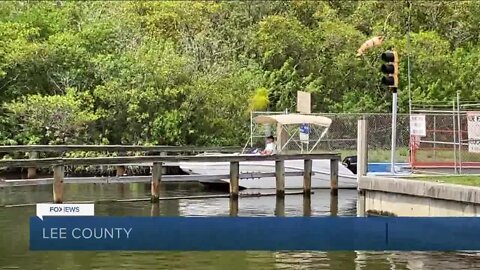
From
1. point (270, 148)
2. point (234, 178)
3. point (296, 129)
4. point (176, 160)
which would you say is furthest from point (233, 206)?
point (296, 129)

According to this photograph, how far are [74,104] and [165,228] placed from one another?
2269 centimetres

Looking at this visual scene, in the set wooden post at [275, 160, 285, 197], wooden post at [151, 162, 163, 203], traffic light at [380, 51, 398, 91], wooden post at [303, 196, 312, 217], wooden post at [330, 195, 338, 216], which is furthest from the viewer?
wooden post at [275, 160, 285, 197]

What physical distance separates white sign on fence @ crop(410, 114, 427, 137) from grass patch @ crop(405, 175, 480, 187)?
257 centimetres

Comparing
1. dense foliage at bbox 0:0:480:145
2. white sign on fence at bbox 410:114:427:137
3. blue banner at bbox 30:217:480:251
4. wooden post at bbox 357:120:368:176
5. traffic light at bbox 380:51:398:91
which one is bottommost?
blue banner at bbox 30:217:480:251

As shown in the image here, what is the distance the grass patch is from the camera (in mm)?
18591

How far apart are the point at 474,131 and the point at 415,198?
3.43 m

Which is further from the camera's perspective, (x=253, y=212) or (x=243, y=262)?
(x=253, y=212)

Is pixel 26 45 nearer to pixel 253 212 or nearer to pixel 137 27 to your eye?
pixel 137 27

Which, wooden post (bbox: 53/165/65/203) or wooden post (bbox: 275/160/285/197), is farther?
wooden post (bbox: 275/160/285/197)

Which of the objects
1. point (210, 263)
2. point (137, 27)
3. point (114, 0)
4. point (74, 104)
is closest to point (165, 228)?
point (210, 263)

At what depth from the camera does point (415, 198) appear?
60.6 feet

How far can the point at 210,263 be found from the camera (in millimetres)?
14891

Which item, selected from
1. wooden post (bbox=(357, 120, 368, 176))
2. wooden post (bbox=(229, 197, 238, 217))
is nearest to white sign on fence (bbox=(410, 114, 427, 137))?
wooden post (bbox=(357, 120, 368, 176))

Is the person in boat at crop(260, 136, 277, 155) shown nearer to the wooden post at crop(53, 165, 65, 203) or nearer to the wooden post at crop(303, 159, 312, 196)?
the wooden post at crop(303, 159, 312, 196)
